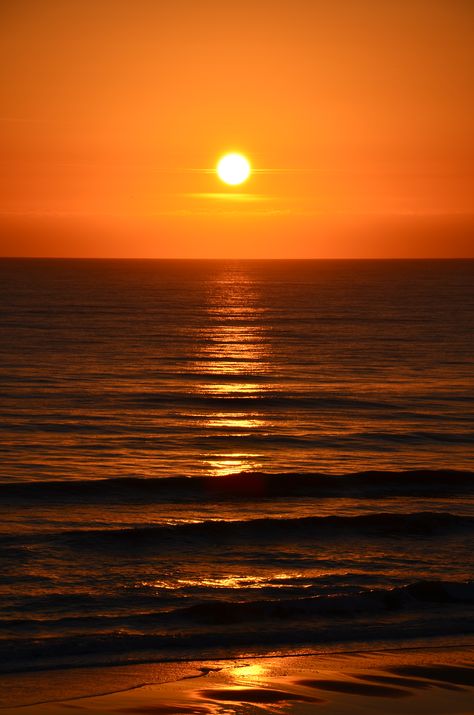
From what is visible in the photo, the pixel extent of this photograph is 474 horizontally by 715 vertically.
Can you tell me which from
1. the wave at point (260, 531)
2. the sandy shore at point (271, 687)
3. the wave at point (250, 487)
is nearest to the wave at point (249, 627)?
the sandy shore at point (271, 687)

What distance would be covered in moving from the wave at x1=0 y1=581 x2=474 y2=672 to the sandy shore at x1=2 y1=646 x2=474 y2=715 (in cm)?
61

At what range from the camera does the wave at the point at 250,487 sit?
861 inches

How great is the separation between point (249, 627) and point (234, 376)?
3315 cm

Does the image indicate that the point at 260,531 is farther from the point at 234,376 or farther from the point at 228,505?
the point at 234,376

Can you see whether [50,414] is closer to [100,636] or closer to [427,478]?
[427,478]

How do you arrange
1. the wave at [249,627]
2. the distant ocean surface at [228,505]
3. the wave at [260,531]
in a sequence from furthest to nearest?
the wave at [260,531] → the distant ocean surface at [228,505] → the wave at [249,627]

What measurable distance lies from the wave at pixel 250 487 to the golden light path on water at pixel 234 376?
1183mm

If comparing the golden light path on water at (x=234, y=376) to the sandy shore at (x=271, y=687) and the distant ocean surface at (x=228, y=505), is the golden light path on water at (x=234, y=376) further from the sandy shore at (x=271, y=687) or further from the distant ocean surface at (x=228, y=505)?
the sandy shore at (x=271, y=687)

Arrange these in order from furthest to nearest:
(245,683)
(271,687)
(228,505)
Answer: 1. (228,505)
2. (245,683)
3. (271,687)

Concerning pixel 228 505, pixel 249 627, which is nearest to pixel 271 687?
pixel 249 627

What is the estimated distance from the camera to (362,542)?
18250 millimetres

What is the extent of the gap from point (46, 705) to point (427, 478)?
51.2 feet

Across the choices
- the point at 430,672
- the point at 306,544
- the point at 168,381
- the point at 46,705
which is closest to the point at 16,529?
the point at 306,544

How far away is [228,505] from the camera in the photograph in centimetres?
2155
